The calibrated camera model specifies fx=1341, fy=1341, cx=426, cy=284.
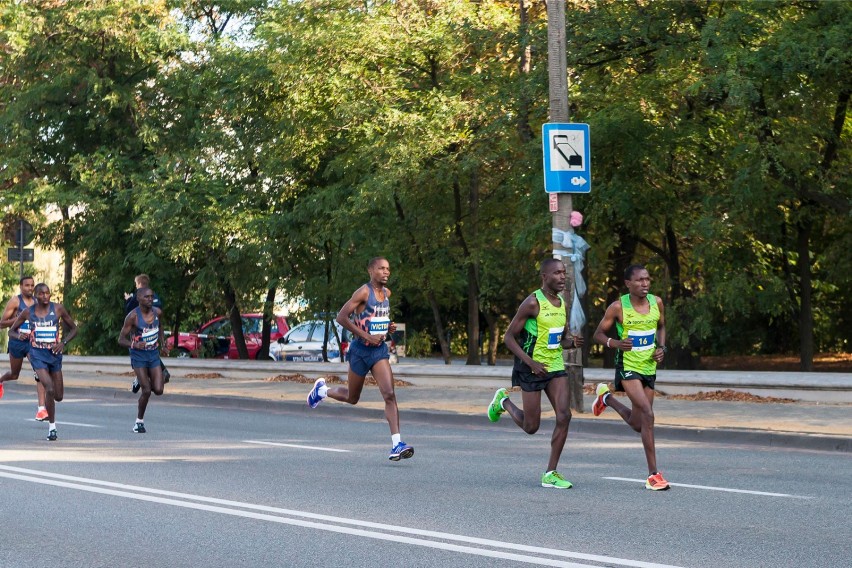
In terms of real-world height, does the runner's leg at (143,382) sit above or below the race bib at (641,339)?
below

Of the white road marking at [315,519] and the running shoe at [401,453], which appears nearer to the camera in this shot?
the white road marking at [315,519]

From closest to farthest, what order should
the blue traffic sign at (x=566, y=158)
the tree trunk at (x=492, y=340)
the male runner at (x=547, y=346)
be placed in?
the male runner at (x=547, y=346) → the blue traffic sign at (x=566, y=158) → the tree trunk at (x=492, y=340)

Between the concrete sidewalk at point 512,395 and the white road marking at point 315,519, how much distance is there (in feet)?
23.4

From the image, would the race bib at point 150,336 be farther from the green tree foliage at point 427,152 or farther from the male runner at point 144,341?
the green tree foliage at point 427,152

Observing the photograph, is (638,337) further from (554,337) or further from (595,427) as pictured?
(595,427)

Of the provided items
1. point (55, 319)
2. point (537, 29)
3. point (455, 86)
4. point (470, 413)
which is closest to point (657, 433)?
point (470, 413)

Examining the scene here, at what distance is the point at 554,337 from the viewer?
10.9m

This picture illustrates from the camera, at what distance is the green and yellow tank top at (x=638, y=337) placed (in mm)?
10653

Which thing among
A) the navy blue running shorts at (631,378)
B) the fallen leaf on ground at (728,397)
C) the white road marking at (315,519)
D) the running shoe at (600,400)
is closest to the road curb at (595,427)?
the fallen leaf on ground at (728,397)

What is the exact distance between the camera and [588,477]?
11703 millimetres

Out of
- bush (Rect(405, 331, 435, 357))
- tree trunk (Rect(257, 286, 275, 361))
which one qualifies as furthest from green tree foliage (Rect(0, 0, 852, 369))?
bush (Rect(405, 331, 435, 357))

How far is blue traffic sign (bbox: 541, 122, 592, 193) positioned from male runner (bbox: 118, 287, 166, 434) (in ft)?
17.2

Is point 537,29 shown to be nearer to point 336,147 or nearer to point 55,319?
point 336,147

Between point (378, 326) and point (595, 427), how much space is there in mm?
5128
